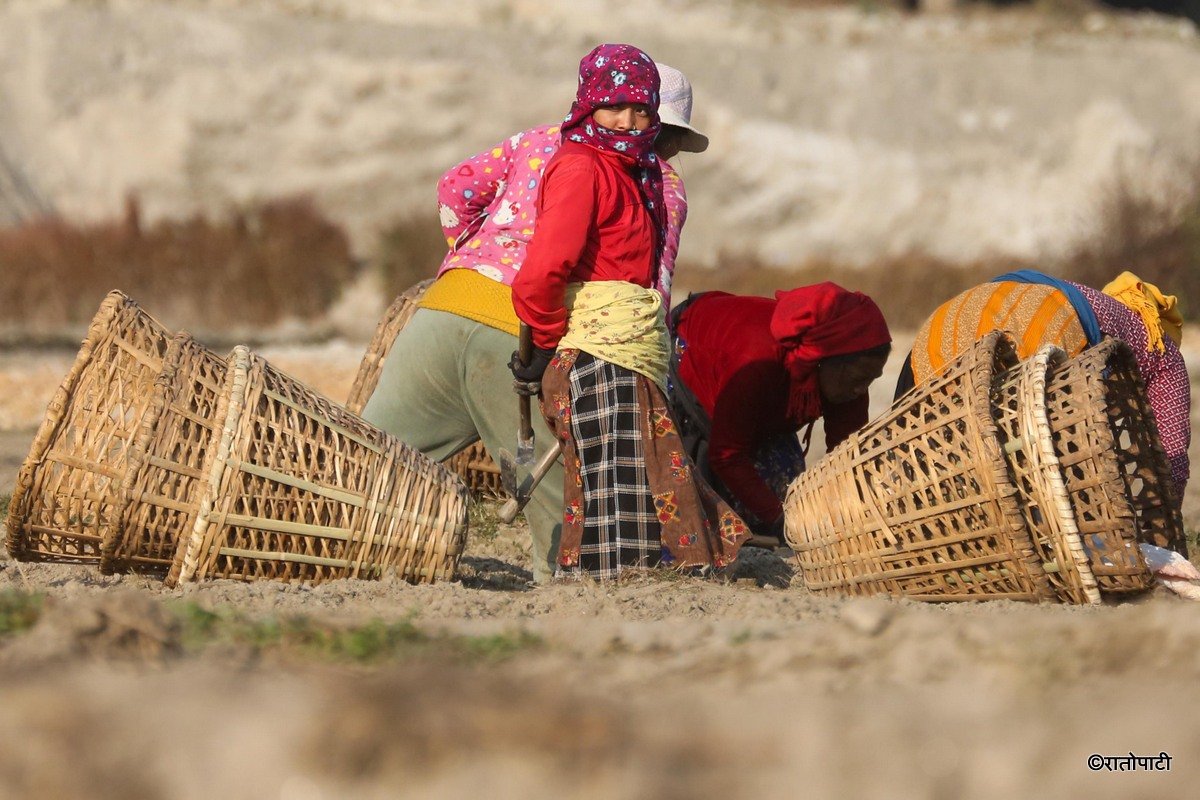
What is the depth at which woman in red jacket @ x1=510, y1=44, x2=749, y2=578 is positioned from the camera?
4223mm

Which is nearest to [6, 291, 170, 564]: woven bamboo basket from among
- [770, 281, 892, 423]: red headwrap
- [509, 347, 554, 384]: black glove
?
[509, 347, 554, 384]: black glove

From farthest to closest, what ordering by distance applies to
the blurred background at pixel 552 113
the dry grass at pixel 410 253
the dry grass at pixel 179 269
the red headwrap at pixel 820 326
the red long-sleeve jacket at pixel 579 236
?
the blurred background at pixel 552 113 → the dry grass at pixel 410 253 → the dry grass at pixel 179 269 → the red headwrap at pixel 820 326 → the red long-sleeve jacket at pixel 579 236

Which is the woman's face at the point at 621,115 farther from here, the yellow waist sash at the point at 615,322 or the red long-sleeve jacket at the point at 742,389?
the red long-sleeve jacket at the point at 742,389

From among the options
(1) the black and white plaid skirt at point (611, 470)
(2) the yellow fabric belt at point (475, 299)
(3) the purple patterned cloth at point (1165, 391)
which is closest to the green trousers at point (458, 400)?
(2) the yellow fabric belt at point (475, 299)

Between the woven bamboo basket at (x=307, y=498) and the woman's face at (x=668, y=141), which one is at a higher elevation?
the woman's face at (x=668, y=141)

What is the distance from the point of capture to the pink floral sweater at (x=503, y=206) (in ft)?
14.8

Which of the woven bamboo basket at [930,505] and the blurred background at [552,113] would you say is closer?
the woven bamboo basket at [930,505]

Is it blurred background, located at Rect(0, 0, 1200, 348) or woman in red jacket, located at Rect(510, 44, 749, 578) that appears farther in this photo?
blurred background, located at Rect(0, 0, 1200, 348)

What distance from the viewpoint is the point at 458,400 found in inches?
185

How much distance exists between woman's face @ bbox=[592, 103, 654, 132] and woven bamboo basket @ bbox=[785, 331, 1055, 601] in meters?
1.12

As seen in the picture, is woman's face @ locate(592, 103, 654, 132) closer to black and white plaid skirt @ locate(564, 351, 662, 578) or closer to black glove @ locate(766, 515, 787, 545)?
black and white plaid skirt @ locate(564, 351, 662, 578)

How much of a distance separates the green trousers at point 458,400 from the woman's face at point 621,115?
27.7 inches

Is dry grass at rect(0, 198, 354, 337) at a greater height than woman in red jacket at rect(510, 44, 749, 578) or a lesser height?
greater

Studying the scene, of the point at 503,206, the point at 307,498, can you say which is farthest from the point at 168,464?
the point at 503,206
